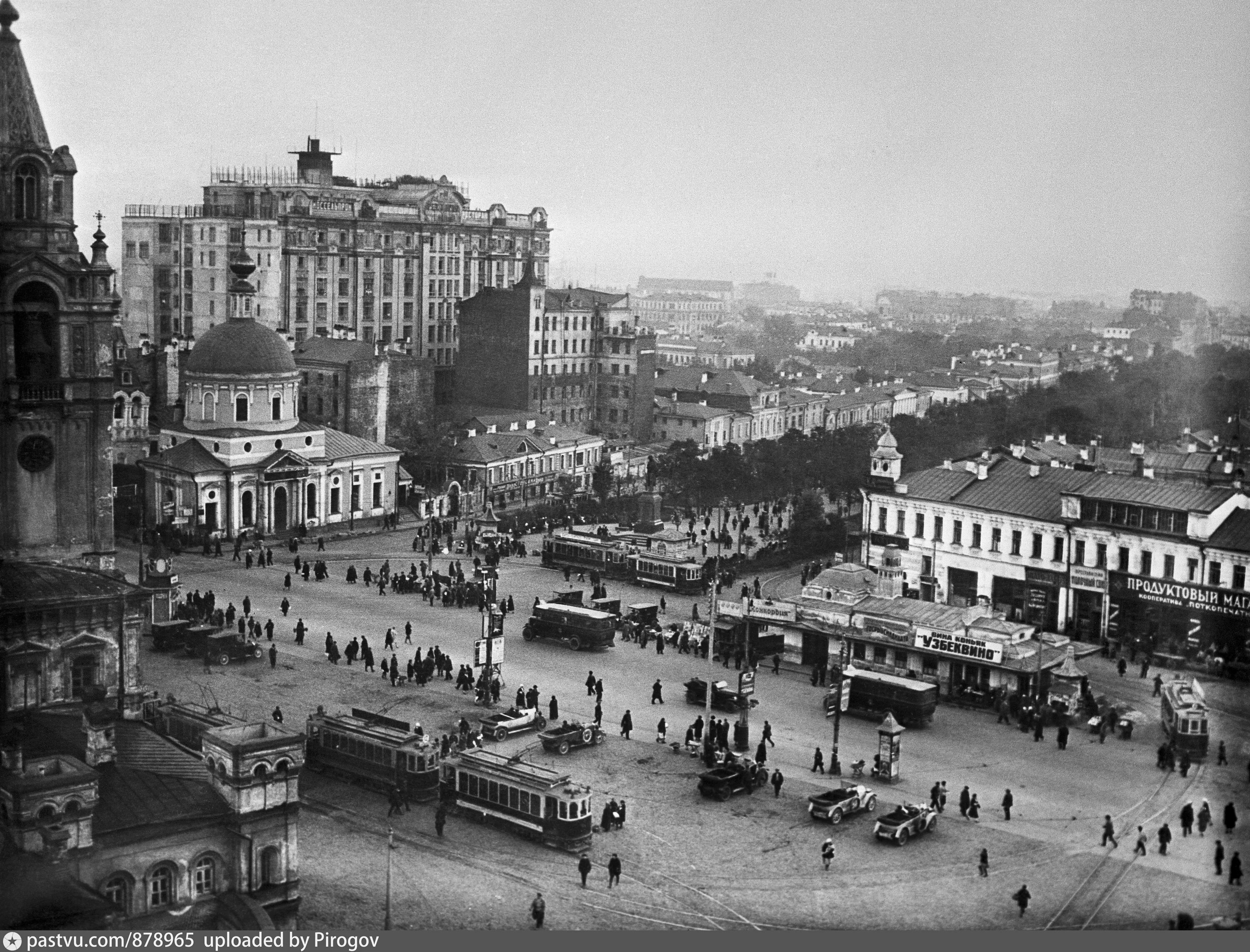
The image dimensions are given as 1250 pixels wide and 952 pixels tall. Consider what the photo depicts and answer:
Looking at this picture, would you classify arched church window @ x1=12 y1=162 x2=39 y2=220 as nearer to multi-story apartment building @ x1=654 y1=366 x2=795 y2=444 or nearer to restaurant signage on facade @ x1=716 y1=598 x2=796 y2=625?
restaurant signage on facade @ x1=716 y1=598 x2=796 y2=625

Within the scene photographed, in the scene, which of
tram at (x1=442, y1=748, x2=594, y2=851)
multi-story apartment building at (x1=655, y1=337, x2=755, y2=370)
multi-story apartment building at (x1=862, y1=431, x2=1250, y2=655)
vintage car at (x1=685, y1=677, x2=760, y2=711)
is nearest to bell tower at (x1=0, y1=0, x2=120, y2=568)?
tram at (x1=442, y1=748, x2=594, y2=851)

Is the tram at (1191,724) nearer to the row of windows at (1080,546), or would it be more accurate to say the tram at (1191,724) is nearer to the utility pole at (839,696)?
the row of windows at (1080,546)

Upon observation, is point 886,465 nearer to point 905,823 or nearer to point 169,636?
point 905,823

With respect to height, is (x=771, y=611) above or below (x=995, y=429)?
below

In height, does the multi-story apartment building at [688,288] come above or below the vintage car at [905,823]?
above

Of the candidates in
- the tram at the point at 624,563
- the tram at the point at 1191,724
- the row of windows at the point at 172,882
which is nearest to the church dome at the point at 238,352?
the tram at the point at 624,563

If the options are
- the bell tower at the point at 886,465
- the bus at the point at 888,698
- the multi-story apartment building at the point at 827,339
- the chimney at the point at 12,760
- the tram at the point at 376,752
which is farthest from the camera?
the multi-story apartment building at the point at 827,339

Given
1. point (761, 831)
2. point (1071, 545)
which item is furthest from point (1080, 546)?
point (761, 831)
